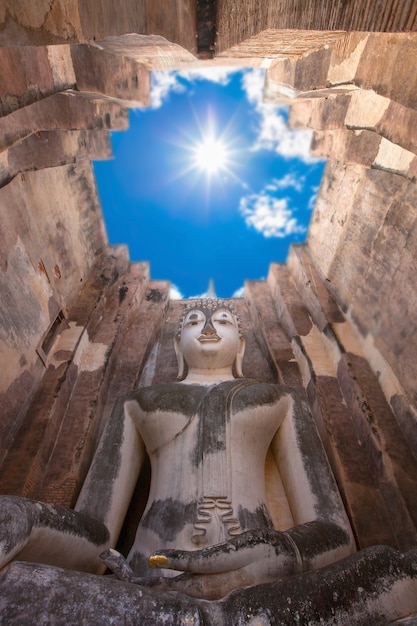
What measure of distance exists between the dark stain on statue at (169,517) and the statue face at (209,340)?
165 cm

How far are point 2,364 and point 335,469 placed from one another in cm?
328

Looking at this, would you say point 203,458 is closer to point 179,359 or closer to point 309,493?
point 309,493

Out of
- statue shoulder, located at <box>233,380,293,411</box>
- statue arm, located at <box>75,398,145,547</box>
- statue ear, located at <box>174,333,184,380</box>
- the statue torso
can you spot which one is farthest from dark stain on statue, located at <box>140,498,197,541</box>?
statue ear, located at <box>174,333,184,380</box>

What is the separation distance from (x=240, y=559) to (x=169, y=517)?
0.98 metres

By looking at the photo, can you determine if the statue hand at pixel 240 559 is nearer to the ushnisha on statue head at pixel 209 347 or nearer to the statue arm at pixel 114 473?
the statue arm at pixel 114 473

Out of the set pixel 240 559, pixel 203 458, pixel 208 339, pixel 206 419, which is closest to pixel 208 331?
pixel 208 339

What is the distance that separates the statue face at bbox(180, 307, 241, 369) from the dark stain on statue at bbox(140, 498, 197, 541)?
1653mm

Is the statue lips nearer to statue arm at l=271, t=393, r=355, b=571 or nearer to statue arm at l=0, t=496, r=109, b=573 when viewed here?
statue arm at l=271, t=393, r=355, b=571

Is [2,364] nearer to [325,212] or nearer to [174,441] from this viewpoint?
[174,441]

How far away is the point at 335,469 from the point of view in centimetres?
425

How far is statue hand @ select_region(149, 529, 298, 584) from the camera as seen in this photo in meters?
2.48

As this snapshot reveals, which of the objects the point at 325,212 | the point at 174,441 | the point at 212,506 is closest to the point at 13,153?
the point at 174,441

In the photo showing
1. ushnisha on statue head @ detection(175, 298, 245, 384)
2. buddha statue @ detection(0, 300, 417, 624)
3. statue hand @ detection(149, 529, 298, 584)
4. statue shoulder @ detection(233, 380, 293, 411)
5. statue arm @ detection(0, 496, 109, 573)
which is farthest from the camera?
ushnisha on statue head @ detection(175, 298, 245, 384)

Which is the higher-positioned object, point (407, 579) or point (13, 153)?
point (13, 153)
